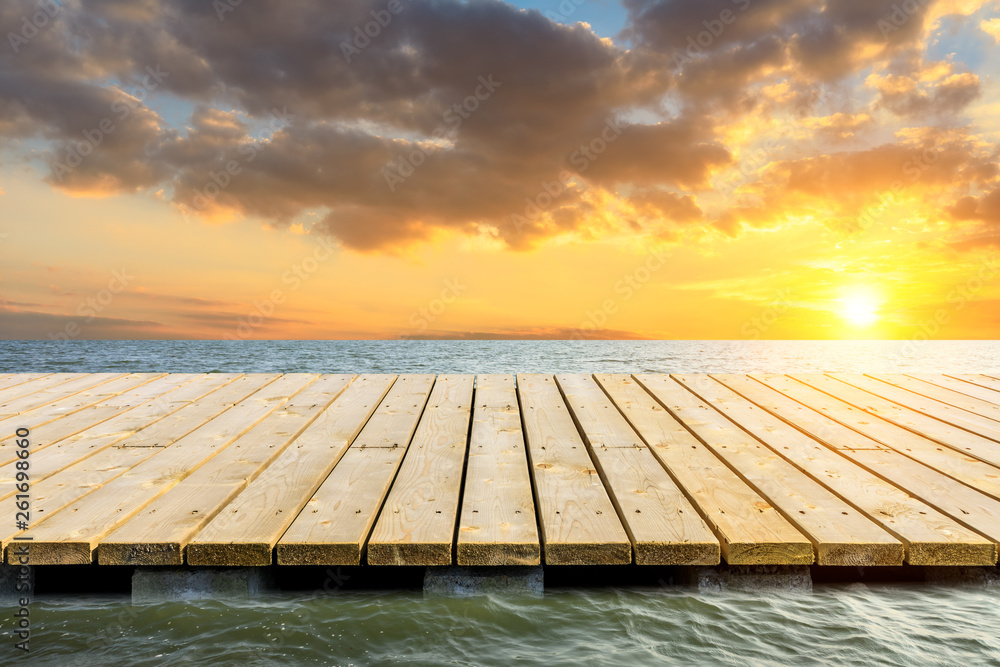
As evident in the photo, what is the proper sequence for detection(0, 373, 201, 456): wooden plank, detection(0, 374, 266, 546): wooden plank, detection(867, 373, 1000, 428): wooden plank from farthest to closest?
detection(867, 373, 1000, 428): wooden plank
detection(0, 373, 201, 456): wooden plank
detection(0, 374, 266, 546): wooden plank

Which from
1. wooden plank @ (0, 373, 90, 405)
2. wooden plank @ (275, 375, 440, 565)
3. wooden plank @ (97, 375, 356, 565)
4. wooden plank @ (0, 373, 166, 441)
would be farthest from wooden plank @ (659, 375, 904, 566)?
wooden plank @ (0, 373, 90, 405)

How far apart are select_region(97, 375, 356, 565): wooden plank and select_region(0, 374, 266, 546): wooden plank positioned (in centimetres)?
39

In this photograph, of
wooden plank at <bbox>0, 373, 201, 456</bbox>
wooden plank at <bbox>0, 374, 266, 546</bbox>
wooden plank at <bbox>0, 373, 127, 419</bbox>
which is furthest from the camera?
wooden plank at <bbox>0, 373, 127, 419</bbox>

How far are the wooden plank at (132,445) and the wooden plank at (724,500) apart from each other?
265 cm

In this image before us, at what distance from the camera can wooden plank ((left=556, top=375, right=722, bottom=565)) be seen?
2.06 meters

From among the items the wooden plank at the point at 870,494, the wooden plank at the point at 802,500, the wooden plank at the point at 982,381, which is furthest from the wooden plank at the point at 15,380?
the wooden plank at the point at 982,381

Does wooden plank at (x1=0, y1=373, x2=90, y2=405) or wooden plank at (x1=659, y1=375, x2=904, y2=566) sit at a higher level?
wooden plank at (x1=0, y1=373, x2=90, y2=405)

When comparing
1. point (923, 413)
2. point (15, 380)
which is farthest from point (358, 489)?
point (15, 380)

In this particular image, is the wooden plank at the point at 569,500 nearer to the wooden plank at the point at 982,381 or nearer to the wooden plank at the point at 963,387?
the wooden plank at the point at 963,387

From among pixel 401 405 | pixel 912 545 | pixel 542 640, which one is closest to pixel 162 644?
pixel 542 640

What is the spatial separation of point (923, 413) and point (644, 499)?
10.0ft

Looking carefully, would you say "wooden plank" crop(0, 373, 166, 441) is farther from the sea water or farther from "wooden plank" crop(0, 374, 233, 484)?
the sea water

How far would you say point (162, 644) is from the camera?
200 centimetres

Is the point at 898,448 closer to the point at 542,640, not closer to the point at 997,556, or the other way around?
the point at 997,556
